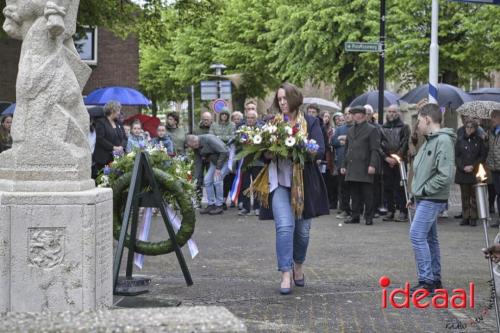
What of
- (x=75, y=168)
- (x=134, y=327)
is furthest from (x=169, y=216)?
(x=134, y=327)

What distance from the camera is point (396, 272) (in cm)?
988

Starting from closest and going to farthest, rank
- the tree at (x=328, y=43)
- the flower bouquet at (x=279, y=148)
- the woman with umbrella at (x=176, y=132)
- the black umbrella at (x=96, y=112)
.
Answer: the flower bouquet at (x=279, y=148), the black umbrella at (x=96, y=112), the woman with umbrella at (x=176, y=132), the tree at (x=328, y=43)

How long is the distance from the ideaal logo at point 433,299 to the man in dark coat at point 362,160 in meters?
7.02

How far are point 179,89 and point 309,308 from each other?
49.5 metres

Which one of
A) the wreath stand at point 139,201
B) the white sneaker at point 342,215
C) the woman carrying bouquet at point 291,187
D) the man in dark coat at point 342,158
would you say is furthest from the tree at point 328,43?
the wreath stand at point 139,201

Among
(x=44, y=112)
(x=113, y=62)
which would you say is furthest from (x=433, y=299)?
(x=113, y=62)

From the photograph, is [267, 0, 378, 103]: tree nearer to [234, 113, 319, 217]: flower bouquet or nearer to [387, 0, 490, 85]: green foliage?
[387, 0, 490, 85]: green foliage

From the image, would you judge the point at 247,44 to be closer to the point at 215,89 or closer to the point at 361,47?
the point at 215,89

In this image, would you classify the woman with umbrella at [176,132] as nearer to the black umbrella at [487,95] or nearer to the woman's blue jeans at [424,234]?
the black umbrella at [487,95]

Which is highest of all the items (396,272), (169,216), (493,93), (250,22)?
(250,22)

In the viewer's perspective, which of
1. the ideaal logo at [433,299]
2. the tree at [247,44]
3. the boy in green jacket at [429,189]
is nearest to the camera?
the ideaal logo at [433,299]

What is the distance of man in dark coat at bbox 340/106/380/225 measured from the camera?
1537 cm

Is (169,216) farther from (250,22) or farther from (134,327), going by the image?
(250,22)

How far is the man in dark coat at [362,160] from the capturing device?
15367mm
